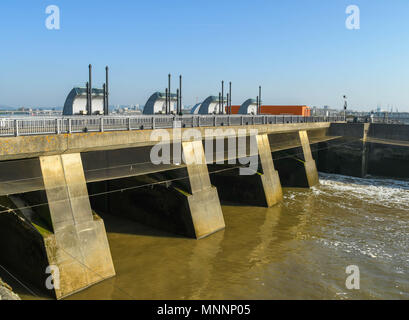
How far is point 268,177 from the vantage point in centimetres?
2702

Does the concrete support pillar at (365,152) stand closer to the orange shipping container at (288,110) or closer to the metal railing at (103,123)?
the metal railing at (103,123)

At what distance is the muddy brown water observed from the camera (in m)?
14.1

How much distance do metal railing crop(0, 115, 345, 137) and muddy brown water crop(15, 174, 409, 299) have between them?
6.27 metres

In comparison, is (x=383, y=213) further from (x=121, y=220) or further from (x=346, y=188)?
(x=121, y=220)

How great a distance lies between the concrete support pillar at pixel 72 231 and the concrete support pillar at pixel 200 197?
6112mm

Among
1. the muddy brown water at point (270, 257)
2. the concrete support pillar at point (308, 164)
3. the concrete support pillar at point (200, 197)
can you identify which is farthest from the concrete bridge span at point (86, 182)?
the concrete support pillar at point (308, 164)

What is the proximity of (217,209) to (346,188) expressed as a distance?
18238 mm

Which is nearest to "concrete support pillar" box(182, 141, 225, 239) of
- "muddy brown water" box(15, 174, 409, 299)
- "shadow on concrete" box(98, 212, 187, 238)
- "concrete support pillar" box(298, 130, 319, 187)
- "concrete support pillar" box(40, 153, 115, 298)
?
"muddy brown water" box(15, 174, 409, 299)

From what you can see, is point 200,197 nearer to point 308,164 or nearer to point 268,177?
point 268,177

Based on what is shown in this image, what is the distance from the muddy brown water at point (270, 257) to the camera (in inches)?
555

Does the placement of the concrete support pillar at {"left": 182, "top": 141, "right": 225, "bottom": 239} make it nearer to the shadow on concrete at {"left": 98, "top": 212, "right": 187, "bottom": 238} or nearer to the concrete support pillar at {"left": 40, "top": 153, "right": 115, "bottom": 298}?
the shadow on concrete at {"left": 98, "top": 212, "right": 187, "bottom": 238}

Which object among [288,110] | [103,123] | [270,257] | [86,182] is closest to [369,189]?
[270,257]

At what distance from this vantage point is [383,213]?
25.6 meters
